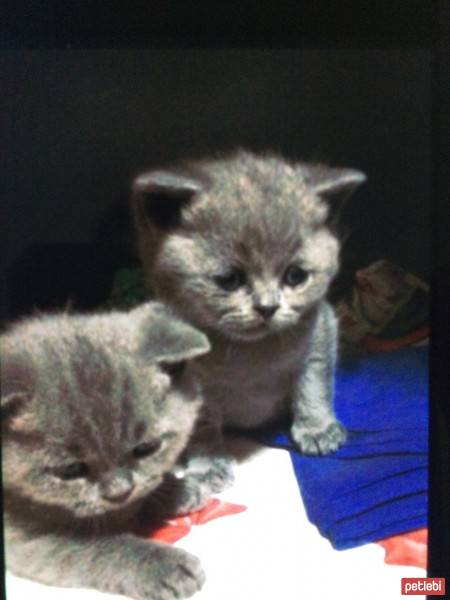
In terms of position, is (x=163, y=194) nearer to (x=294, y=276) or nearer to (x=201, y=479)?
(x=294, y=276)

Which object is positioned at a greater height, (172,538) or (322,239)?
(322,239)

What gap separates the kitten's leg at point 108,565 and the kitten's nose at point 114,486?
0.07m

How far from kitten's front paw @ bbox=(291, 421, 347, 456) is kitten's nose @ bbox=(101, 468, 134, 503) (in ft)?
0.80

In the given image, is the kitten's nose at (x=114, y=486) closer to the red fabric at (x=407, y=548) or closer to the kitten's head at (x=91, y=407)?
the kitten's head at (x=91, y=407)

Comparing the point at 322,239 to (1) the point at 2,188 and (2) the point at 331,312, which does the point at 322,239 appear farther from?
(1) the point at 2,188

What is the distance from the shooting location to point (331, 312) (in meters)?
0.99

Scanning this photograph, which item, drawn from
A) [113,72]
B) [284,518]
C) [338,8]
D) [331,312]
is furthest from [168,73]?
[284,518]

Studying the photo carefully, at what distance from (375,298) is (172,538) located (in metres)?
0.40

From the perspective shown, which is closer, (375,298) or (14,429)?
(14,429)

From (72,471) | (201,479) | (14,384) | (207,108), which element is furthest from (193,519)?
(207,108)

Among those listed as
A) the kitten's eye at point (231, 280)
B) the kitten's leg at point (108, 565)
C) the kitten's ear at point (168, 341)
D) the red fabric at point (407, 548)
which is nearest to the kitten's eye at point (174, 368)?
the kitten's ear at point (168, 341)

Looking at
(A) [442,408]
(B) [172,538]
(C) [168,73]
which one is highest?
(C) [168,73]

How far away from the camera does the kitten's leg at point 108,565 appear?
35.8 inches

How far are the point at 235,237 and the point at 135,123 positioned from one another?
18 cm
